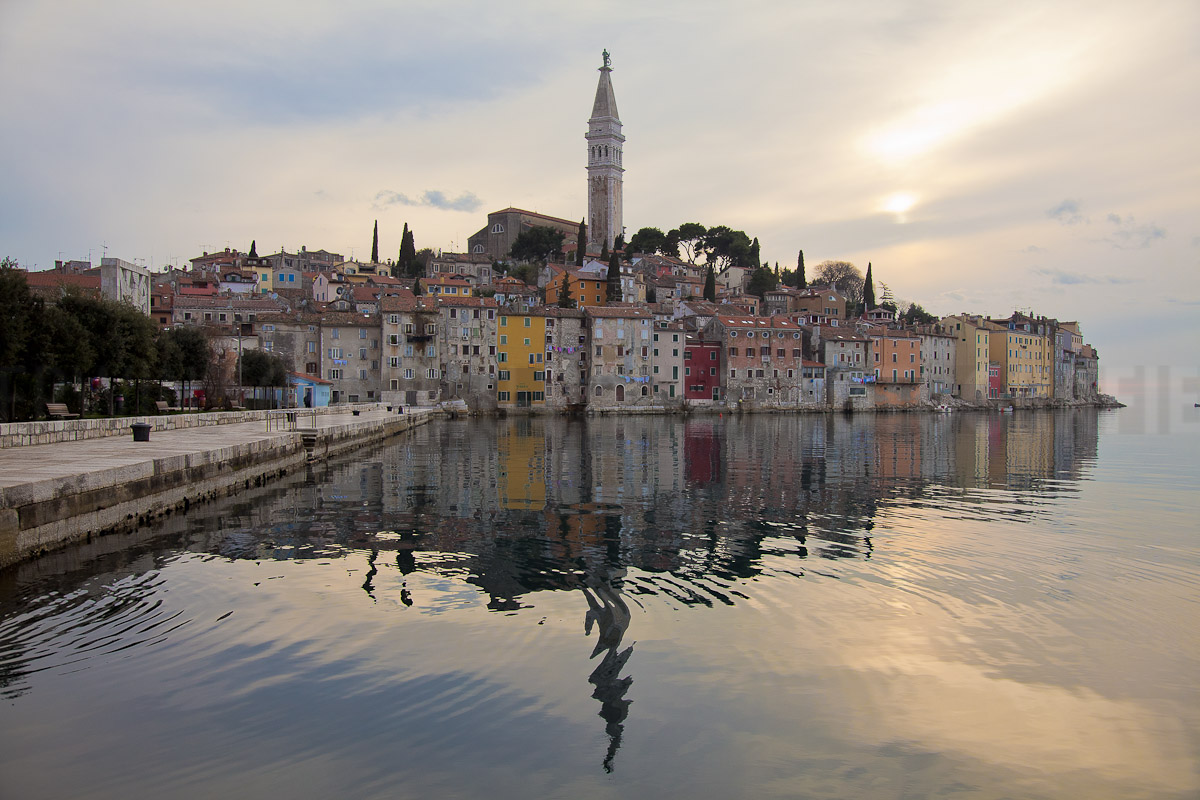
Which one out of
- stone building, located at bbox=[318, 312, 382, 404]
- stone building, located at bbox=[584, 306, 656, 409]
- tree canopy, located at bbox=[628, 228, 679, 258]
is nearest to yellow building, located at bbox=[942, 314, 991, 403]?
tree canopy, located at bbox=[628, 228, 679, 258]

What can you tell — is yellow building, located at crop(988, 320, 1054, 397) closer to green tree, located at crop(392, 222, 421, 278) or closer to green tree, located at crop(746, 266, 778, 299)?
green tree, located at crop(746, 266, 778, 299)

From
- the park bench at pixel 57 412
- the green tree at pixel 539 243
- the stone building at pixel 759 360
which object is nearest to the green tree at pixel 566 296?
the stone building at pixel 759 360

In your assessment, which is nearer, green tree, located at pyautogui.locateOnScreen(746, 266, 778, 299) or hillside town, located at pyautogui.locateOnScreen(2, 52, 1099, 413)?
hillside town, located at pyautogui.locateOnScreen(2, 52, 1099, 413)

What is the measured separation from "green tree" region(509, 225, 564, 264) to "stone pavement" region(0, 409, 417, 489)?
9669 centimetres

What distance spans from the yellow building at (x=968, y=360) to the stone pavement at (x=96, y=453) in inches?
3863

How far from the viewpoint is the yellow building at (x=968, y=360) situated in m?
107

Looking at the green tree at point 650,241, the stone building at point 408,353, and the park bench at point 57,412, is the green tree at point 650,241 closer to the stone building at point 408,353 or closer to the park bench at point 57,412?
the stone building at point 408,353

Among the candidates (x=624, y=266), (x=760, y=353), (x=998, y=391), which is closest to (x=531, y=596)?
(x=760, y=353)

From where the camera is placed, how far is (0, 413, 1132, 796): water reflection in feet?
30.8

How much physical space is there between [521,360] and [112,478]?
63.1m

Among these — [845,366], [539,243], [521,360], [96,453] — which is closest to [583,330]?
[521,360]

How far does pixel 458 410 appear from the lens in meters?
71.4

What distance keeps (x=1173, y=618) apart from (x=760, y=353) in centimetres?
7776

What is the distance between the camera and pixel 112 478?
46.9ft
